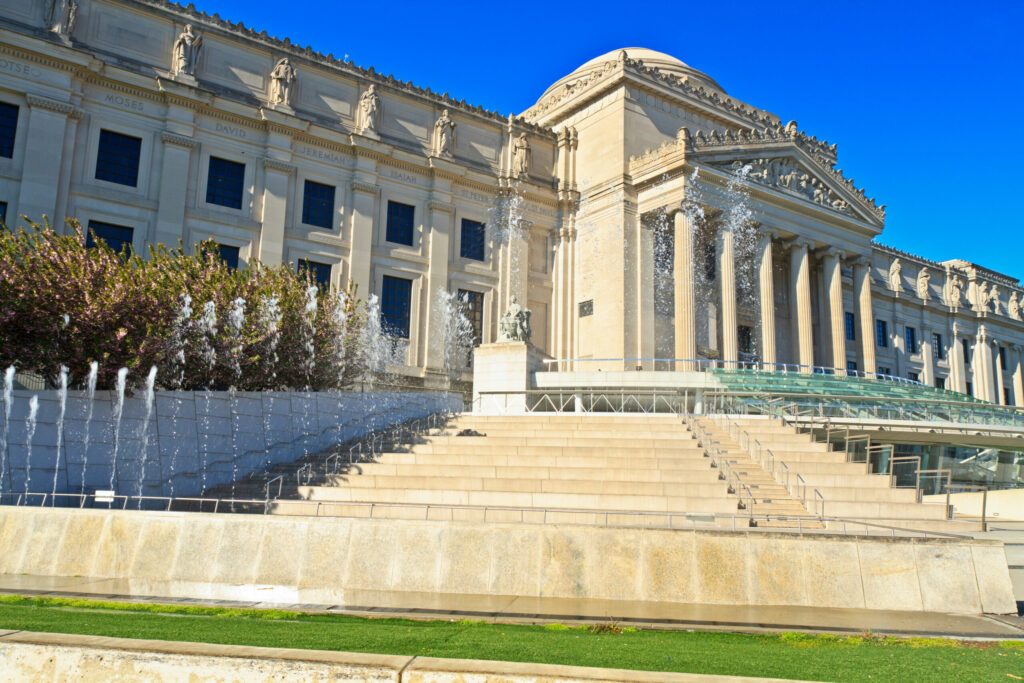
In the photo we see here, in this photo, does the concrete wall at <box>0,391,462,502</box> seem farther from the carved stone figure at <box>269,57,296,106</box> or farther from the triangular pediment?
the triangular pediment

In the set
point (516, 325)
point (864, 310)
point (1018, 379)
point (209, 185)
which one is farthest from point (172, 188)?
point (1018, 379)

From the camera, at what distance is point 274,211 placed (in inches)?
1515

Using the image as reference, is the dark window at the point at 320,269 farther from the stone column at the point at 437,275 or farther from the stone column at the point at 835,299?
the stone column at the point at 835,299

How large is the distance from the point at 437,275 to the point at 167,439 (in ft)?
79.6

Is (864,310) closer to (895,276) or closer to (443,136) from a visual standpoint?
(895,276)

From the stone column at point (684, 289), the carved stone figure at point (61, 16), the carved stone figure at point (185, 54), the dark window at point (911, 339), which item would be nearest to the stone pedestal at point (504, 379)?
the stone column at point (684, 289)

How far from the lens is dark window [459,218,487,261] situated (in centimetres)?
4478

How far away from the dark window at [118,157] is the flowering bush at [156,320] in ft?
36.0

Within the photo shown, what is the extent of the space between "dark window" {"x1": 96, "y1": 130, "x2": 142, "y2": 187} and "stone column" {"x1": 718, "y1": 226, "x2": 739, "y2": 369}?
29.5 metres

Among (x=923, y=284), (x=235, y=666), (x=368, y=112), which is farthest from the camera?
(x=923, y=284)

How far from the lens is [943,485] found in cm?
2734

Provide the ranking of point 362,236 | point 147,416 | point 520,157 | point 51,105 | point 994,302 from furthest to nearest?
point 994,302, point 520,157, point 362,236, point 51,105, point 147,416

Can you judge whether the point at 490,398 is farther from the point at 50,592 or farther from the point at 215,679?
the point at 215,679

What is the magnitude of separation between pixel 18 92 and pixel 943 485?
39.1 metres
